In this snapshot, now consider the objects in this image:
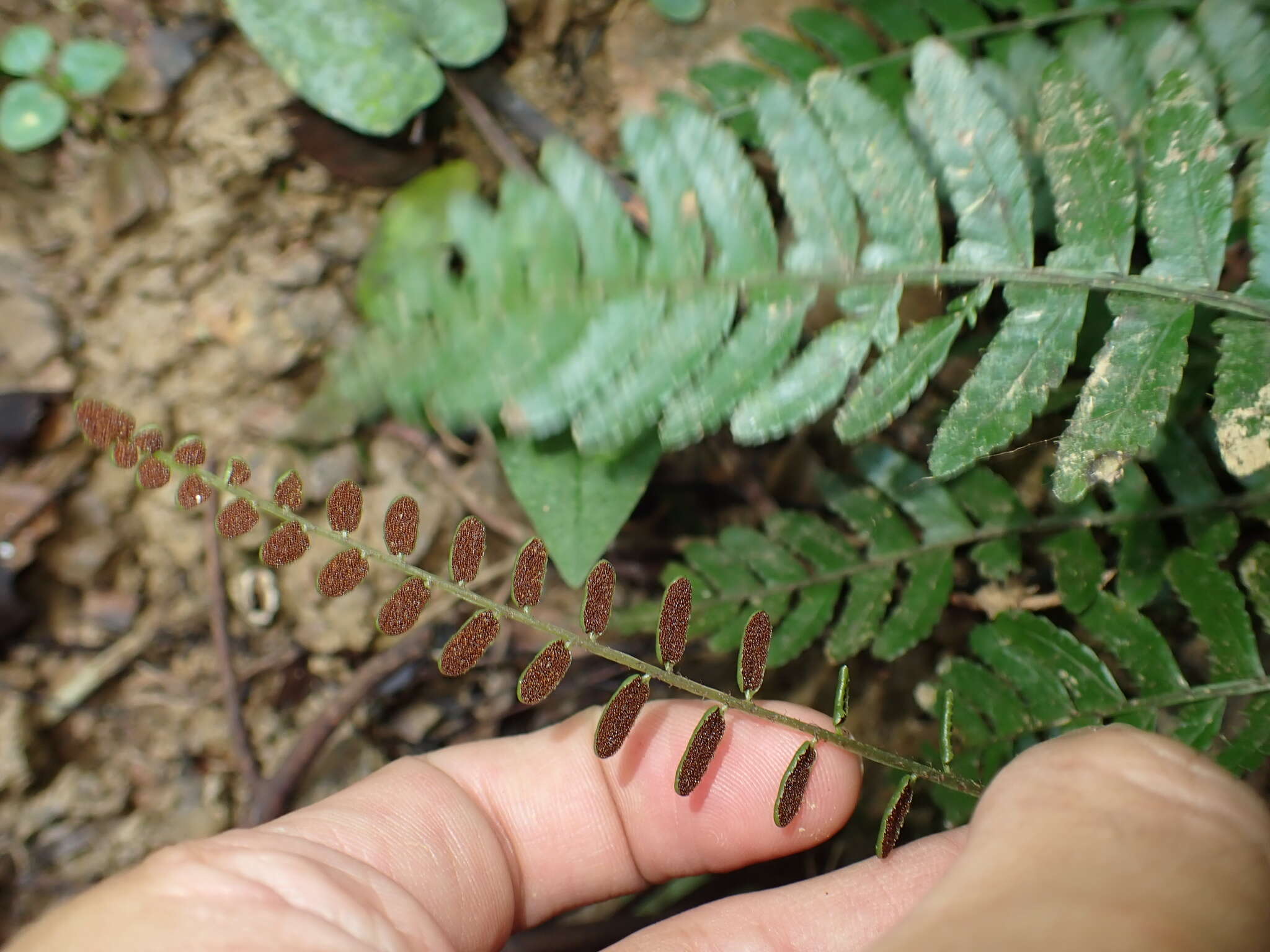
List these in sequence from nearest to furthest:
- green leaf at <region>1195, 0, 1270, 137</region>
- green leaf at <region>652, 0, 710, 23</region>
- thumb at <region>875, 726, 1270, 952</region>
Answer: thumb at <region>875, 726, 1270, 952</region>
green leaf at <region>1195, 0, 1270, 137</region>
green leaf at <region>652, 0, 710, 23</region>

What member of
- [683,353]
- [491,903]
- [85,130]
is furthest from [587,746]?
[85,130]

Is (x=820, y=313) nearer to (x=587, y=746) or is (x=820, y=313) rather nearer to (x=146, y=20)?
(x=587, y=746)

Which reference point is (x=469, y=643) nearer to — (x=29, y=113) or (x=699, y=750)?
(x=699, y=750)

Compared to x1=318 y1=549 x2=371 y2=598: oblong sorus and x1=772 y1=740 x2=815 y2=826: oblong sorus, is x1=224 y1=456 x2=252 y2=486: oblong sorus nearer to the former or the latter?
x1=318 y1=549 x2=371 y2=598: oblong sorus

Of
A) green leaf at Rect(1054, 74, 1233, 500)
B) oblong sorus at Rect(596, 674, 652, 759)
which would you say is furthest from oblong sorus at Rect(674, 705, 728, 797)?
green leaf at Rect(1054, 74, 1233, 500)

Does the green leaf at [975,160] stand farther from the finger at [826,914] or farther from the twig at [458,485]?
the twig at [458,485]

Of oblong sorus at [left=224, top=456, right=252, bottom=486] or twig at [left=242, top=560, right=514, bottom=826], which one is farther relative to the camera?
twig at [left=242, top=560, right=514, bottom=826]
